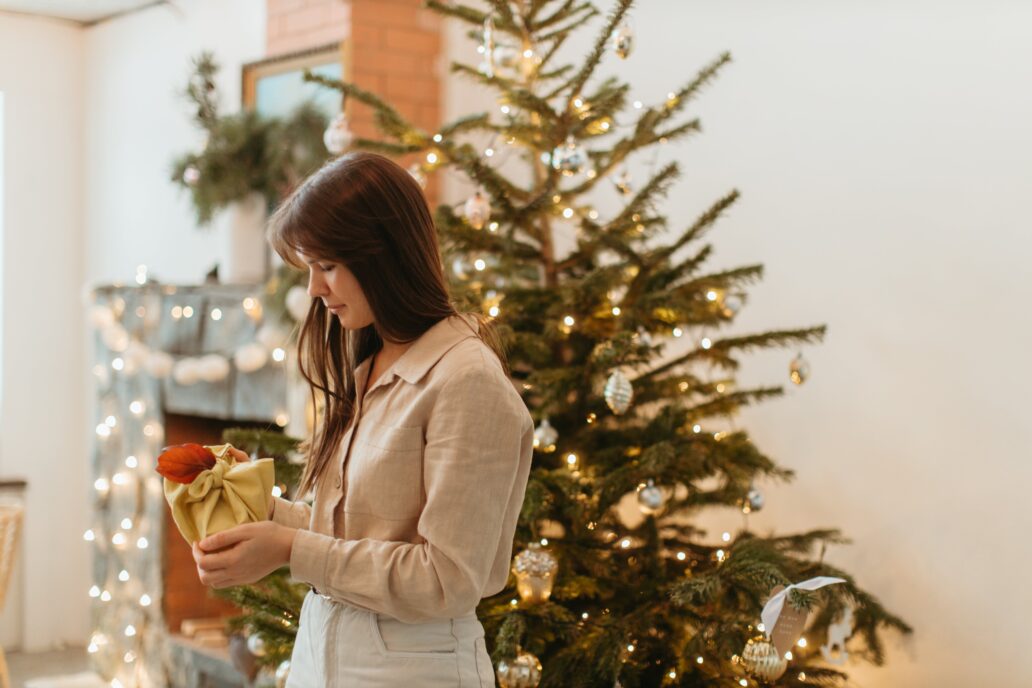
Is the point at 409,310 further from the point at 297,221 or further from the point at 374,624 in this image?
the point at 374,624

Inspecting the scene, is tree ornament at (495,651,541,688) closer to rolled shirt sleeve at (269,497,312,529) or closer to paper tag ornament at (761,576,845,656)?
paper tag ornament at (761,576,845,656)

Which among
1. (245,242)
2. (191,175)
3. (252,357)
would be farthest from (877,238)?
(191,175)

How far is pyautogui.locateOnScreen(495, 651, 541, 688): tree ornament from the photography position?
2.00 meters

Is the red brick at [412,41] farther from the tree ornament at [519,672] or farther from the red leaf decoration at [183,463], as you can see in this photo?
the red leaf decoration at [183,463]

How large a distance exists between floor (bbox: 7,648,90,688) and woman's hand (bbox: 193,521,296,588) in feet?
13.6

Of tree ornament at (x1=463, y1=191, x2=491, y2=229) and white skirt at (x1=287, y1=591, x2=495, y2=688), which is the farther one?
tree ornament at (x1=463, y1=191, x2=491, y2=229)

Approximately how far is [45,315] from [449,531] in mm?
4870

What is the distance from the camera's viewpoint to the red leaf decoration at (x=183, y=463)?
1.31 metres

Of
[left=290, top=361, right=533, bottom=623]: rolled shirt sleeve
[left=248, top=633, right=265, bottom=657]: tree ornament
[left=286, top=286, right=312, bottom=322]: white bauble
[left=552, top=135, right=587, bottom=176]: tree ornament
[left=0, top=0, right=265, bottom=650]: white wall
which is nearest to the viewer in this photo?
[left=290, top=361, right=533, bottom=623]: rolled shirt sleeve

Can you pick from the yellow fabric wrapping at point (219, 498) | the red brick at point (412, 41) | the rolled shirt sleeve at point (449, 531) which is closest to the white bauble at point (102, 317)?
the red brick at point (412, 41)

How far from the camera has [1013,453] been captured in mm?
2516

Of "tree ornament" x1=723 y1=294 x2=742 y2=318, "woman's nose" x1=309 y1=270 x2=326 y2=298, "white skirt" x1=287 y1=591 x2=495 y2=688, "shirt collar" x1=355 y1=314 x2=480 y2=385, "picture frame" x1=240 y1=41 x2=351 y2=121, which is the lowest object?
"white skirt" x1=287 y1=591 x2=495 y2=688

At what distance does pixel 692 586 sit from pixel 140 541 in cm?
310

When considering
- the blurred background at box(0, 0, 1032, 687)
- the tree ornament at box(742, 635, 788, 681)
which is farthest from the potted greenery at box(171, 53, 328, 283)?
the tree ornament at box(742, 635, 788, 681)
